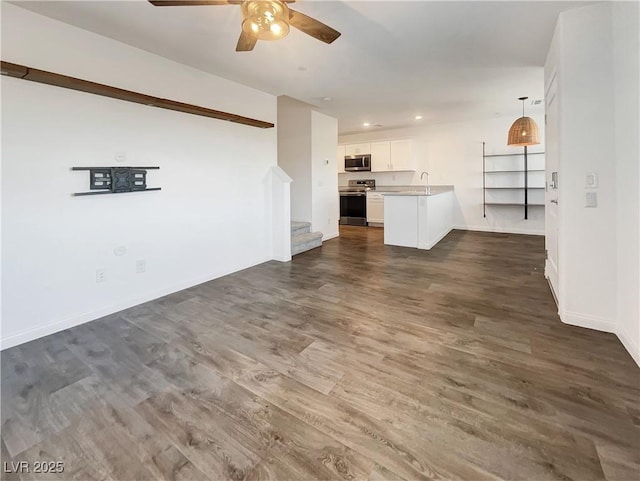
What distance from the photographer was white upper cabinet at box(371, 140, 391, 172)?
804cm

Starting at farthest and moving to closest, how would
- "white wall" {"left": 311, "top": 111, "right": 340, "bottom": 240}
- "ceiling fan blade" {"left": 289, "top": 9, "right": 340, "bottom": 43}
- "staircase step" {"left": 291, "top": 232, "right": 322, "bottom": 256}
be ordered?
"white wall" {"left": 311, "top": 111, "right": 340, "bottom": 240}
"staircase step" {"left": 291, "top": 232, "right": 322, "bottom": 256}
"ceiling fan blade" {"left": 289, "top": 9, "right": 340, "bottom": 43}

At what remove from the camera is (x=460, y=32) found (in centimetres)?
294

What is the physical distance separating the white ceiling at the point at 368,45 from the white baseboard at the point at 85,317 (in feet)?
8.20

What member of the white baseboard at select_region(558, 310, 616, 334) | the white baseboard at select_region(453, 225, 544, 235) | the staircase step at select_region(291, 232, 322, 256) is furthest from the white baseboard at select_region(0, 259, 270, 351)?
the white baseboard at select_region(453, 225, 544, 235)

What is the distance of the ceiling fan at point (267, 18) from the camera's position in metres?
1.87

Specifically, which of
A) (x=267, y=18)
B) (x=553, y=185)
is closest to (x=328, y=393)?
(x=267, y=18)

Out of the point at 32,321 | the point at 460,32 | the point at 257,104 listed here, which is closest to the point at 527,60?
the point at 460,32

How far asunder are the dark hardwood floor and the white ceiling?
8.33ft

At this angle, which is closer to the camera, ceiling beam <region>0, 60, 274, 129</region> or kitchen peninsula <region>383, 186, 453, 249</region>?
ceiling beam <region>0, 60, 274, 129</region>

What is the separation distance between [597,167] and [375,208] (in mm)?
5903

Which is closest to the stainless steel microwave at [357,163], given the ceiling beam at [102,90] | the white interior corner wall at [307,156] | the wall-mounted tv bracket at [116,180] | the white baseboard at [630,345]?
the white interior corner wall at [307,156]

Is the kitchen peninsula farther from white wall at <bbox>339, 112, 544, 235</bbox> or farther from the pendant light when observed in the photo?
white wall at <bbox>339, 112, 544, 235</bbox>

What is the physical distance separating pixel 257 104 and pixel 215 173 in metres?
1.28

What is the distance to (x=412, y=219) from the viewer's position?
222 inches
